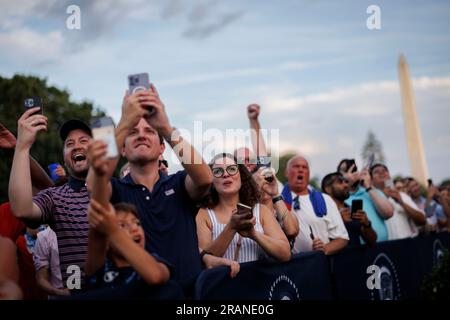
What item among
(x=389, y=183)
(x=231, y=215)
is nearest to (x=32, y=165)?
(x=231, y=215)

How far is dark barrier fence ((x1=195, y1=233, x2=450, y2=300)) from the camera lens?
4.53 meters

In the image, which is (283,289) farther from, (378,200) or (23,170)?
(378,200)

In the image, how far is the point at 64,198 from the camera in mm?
4609

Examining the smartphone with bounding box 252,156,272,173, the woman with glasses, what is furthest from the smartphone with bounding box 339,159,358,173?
the woman with glasses

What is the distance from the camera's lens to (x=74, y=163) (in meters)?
4.79

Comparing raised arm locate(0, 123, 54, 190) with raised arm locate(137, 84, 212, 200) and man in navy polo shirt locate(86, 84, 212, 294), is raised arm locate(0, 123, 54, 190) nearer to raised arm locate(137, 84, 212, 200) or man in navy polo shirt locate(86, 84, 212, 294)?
man in navy polo shirt locate(86, 84, 212, 294)

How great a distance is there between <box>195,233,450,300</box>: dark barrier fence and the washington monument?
153 ft

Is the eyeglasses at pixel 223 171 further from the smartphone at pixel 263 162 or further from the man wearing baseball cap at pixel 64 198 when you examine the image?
the man wearing baseball cap at pixel 64 198

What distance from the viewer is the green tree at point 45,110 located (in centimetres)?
3481

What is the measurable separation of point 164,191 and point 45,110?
36474 mm

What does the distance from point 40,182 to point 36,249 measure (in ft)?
1.74

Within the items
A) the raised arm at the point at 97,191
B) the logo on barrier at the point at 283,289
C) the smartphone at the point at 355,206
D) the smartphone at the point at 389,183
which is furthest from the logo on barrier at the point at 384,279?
the raised arm at the point at 97,191
